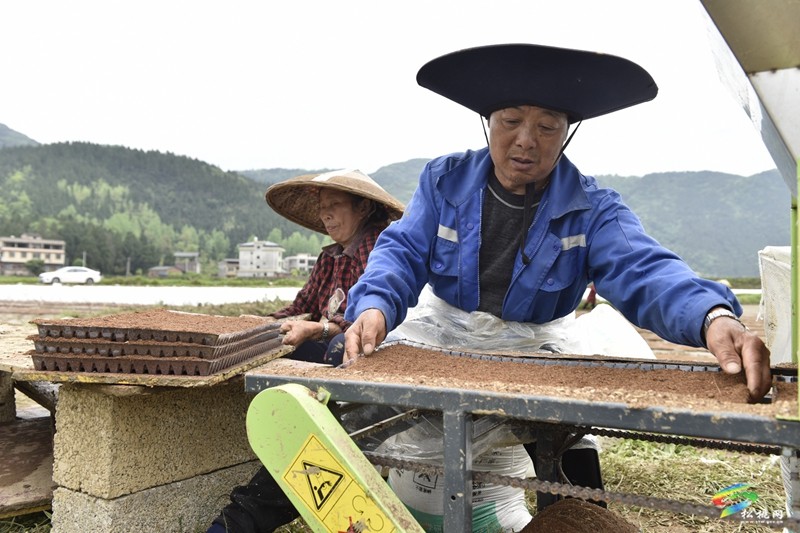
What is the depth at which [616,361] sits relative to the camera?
5.74 ft

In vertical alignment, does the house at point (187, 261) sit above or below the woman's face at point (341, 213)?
below

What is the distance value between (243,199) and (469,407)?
10019 centimetres

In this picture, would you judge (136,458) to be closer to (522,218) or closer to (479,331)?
(479,331)

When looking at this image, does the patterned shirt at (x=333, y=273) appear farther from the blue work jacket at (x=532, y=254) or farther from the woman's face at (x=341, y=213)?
the blue work jacket at (x=532, y=254)

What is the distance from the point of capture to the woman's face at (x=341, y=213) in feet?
11.1

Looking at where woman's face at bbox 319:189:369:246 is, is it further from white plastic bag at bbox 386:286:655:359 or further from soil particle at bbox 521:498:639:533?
soil particle at bbox 521:498:639:533

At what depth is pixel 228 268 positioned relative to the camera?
79688mm

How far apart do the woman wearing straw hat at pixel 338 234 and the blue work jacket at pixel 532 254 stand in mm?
860

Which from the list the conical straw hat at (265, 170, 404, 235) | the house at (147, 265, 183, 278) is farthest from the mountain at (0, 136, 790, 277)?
the conical straw hat at (265, 170, 404, 235)

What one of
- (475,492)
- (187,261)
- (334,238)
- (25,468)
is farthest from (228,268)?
(475,492)

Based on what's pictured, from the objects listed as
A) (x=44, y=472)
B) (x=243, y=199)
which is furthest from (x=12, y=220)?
(x=44, y=472)

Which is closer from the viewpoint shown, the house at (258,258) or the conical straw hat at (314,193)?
the conical straw hat at (314,193)

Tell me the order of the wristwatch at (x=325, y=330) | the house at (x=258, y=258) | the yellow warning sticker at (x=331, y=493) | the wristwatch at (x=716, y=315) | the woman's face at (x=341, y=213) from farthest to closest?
the house at (x=258, y=258) → the woman's face at (x=341, y=213) → the wristwatch at (x=325, y=330) → the wristwatch at (x=716, y=315) → the yellow warning sticker at (x=331, y=493)

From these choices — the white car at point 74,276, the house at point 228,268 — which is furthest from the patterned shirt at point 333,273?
the house at point 228,268
